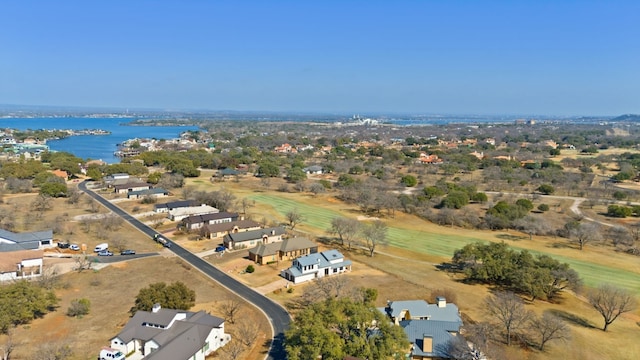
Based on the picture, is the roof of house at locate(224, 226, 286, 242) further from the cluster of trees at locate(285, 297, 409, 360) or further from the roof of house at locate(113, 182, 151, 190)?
the roof of house at locate(113, 182, 151, 190)

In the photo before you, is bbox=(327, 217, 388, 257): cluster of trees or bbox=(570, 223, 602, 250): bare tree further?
bbox=(570, 223, 602, 250): bare tree

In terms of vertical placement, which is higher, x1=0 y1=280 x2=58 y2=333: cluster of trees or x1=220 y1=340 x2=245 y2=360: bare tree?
x1=0 y1=280 x2=58 y2=333: cluster of trees

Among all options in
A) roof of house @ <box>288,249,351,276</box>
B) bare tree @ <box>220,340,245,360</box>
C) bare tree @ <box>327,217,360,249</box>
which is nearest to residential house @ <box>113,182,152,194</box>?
bare tree @ <box>327,217,360,249</box>

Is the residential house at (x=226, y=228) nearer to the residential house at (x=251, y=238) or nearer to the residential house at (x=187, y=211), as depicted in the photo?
the residential house at (x=251, y=238)

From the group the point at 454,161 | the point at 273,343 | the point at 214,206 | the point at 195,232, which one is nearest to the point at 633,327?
the point at 273,343

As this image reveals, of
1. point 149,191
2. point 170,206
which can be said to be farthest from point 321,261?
point 149,191
